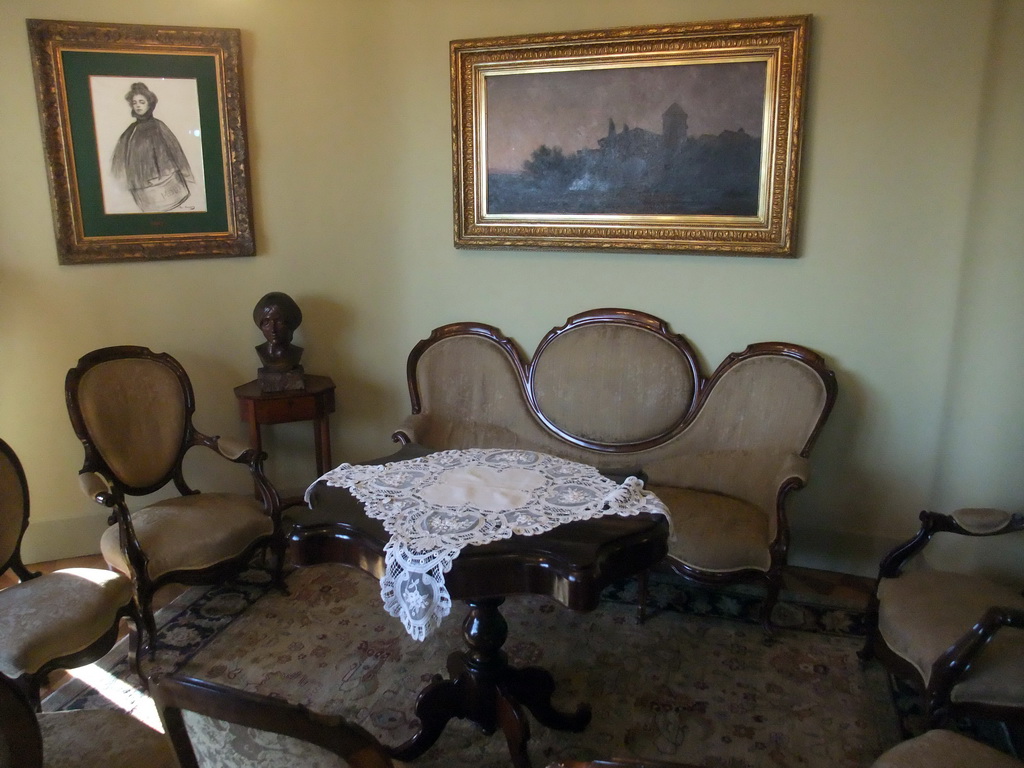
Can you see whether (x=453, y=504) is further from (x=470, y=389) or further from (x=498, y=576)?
(x=470, y=389)

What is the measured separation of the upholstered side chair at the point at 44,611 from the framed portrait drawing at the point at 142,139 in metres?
1.40

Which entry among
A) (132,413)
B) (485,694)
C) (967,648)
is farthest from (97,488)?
(967,648)

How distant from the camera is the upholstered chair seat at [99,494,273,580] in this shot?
2.86 metres

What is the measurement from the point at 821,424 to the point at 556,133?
1.78 meters

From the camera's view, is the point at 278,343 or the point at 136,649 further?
the point at 278,343

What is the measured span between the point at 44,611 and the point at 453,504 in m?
1.37

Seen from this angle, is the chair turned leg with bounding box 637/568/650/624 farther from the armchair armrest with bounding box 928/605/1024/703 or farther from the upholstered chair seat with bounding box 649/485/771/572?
the armchair armrest with bounding box 928/605/1024/703

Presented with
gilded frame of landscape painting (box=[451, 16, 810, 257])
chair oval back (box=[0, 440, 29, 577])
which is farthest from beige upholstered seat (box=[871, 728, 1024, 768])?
chair oval back (box=[0, 440, 29, 577])

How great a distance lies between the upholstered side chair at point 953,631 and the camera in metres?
2.08

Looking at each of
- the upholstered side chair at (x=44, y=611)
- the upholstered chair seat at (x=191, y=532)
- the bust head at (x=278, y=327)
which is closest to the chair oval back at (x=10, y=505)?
the upholstered side chair at (x=44, y=611)

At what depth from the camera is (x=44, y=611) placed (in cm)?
240

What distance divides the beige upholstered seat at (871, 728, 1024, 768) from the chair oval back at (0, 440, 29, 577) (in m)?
2.74

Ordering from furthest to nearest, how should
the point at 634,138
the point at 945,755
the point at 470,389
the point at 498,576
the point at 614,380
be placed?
the point at 470,389 < the point at 614,380 < the point at 634,138 < the point at 498,576 < the point at 945,755

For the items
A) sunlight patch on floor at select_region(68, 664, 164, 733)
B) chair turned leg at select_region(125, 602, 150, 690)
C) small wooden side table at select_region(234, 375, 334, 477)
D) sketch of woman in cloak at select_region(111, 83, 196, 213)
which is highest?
sketch of woman in cloak at select_region(111, 83, 196, 213)
